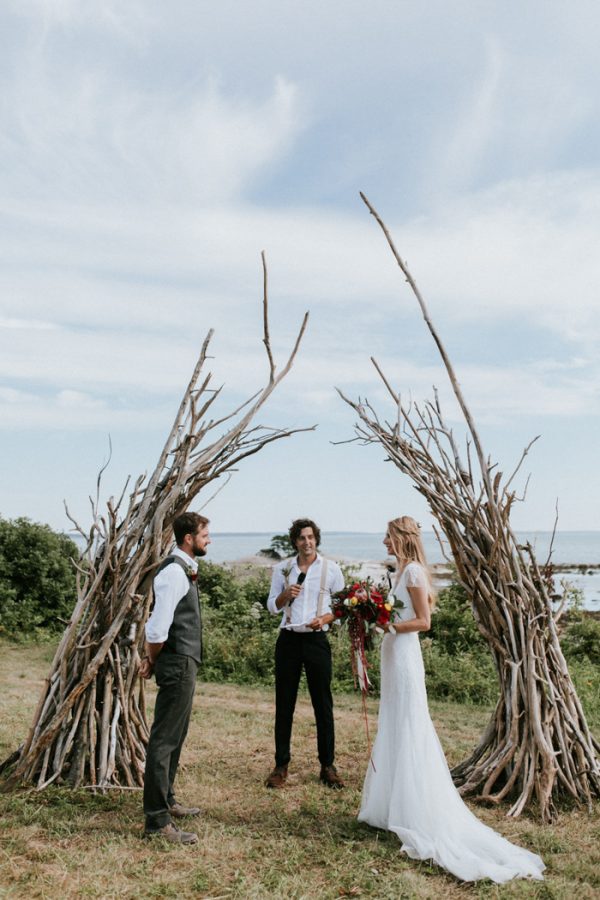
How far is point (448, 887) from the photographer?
12.7 feet

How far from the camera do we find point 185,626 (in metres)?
4.46

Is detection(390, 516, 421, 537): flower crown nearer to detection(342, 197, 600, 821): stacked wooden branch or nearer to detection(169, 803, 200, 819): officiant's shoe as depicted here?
detection(342, 197, 600, 821): stacked wooden branch

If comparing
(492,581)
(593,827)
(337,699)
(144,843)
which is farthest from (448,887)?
(337,699)

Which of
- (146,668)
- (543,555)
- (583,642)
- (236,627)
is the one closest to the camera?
(146,668)

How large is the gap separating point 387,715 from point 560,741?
51.2 inches

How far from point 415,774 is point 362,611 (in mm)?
961

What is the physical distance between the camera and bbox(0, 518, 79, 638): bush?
41.6 feet

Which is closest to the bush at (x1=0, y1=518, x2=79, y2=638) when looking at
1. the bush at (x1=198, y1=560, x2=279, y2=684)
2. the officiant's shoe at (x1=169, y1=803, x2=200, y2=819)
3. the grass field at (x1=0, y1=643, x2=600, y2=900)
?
the bush at (x1=198, y1=560, x2=279, y2=684)

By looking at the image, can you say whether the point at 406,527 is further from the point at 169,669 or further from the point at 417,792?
the point at 169,669

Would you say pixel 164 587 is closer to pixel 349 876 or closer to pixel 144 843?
pixel 144 843

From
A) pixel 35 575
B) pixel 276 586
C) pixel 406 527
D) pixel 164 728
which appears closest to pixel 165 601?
pixel 164 728

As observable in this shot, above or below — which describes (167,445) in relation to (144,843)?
above

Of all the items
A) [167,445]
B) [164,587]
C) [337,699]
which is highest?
[167,445]

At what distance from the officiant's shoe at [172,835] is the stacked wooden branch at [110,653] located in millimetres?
927
